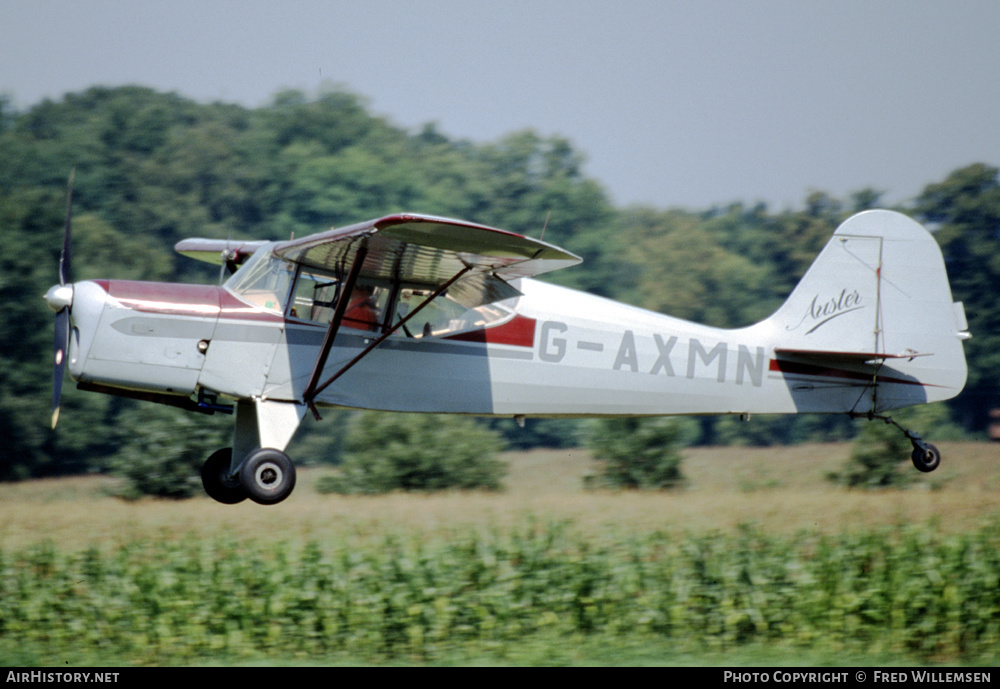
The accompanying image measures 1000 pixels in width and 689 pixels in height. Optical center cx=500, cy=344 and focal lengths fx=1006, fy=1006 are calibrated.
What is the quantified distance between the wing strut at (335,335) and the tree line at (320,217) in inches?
672

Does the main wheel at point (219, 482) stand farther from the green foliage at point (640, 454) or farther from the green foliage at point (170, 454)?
the green foliage at point (640, 454)

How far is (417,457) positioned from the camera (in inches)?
808

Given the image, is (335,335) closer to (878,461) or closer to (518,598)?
(518,598)

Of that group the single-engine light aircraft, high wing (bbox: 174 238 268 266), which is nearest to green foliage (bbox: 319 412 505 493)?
high wing (bbox: 174 238 268 266)

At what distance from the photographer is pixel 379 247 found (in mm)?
8648

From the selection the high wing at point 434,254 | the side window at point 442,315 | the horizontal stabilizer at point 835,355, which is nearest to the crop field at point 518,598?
the horizontal stabilizer at point 835,355

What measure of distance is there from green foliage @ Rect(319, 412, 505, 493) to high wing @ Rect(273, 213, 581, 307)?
11112 millimetres

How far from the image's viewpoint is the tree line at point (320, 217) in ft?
108

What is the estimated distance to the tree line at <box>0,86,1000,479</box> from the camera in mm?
32781

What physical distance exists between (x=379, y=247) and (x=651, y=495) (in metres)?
10.4

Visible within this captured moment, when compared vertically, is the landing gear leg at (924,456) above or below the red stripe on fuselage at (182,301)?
below

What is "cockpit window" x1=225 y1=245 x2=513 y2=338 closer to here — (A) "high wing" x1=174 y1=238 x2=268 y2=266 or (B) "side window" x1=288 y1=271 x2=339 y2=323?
(B) "side window" x1=288 y1=271 x2=339 y2=323

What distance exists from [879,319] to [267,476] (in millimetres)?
6724

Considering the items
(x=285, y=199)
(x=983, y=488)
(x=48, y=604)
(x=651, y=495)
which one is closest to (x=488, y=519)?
(x=651, y=495)
